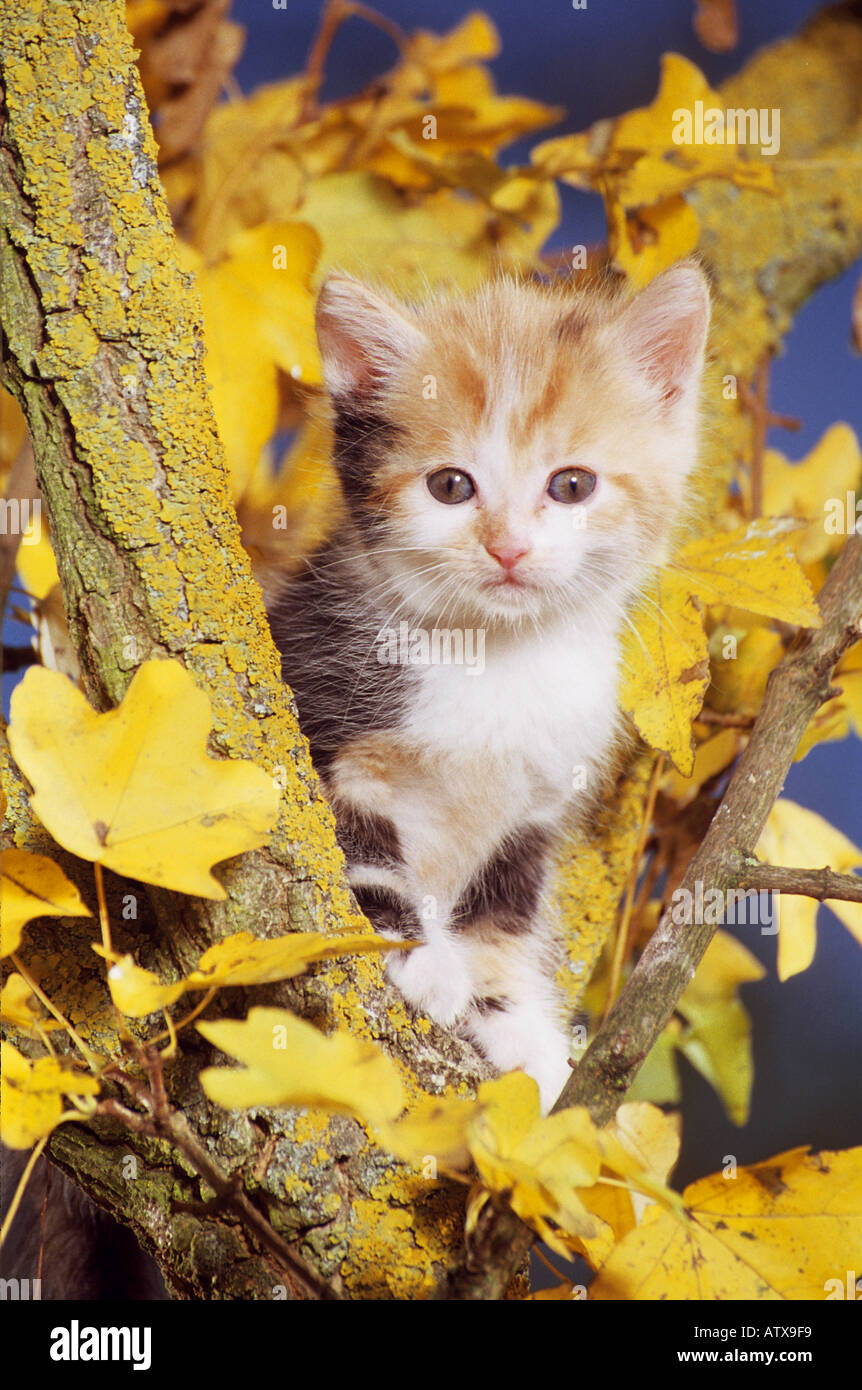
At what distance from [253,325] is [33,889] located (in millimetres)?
441

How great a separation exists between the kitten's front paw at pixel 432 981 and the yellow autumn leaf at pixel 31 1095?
0.89 feet

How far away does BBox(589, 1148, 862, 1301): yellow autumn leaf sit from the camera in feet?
1.71

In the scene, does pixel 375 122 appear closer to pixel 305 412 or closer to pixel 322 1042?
pixel 305 412

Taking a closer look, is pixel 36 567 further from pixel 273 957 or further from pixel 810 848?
pixel 810 848

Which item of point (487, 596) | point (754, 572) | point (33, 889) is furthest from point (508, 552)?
point (33, 889)

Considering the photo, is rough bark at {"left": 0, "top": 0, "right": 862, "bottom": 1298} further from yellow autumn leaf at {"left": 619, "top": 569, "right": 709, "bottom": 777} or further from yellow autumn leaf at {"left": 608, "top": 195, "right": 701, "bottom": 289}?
yellow autumn leaf at {"left": 608, "top": 195, "right": 701, "bottom": 289}

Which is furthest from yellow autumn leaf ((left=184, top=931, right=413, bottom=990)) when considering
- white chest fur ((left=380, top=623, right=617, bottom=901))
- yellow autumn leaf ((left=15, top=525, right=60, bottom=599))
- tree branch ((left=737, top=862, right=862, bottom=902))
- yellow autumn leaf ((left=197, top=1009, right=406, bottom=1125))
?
yellow autumn leaf ((left=15, top=525, right=60, bottom=599))

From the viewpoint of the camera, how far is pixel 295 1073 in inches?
15.9

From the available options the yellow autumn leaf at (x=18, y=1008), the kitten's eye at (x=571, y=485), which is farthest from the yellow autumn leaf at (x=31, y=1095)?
the kitten's eye at (x=571, y=485)

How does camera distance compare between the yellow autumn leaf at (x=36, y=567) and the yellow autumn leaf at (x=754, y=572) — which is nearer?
the yellow autumn leaf at (x=754, y=572)

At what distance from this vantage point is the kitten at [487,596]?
0.75 meters

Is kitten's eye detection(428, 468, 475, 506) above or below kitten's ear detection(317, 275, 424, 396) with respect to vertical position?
below

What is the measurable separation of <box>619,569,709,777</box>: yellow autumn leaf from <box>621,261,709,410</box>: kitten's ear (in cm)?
15

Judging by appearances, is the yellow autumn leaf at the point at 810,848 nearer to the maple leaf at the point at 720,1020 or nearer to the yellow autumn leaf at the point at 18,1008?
the maple leaf at the point at 720,1020
